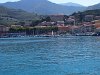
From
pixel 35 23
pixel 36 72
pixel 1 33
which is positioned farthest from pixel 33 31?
pixel 36 72

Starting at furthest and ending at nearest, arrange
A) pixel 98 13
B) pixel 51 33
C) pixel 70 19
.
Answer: pixel 98 13
pixel 70 19
pixel 51 33

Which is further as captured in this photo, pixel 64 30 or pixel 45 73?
pixel 64 30

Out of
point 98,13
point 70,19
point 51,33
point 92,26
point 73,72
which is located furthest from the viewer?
point 98,13

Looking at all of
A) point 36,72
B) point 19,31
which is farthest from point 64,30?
point 36,72

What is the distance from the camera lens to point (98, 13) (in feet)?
476

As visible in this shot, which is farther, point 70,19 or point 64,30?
point 70,19

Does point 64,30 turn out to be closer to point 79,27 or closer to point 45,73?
point 79,27

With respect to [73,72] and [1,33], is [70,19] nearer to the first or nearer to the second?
[1,33]

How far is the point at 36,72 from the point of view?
21.6m

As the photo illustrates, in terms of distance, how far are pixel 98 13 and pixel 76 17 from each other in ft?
35.7

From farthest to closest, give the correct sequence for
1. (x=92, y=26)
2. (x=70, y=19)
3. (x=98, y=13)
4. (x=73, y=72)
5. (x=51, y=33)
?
Answer: (x=98, y=13), (x=70, y=19), (x=92, y=26), (x=51, y=33), (x=73, y=72)

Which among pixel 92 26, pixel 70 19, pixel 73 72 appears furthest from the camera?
pixel 70 19

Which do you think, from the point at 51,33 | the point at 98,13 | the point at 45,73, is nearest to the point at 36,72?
the point at 45,73

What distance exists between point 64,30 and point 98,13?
31891 millimetres
